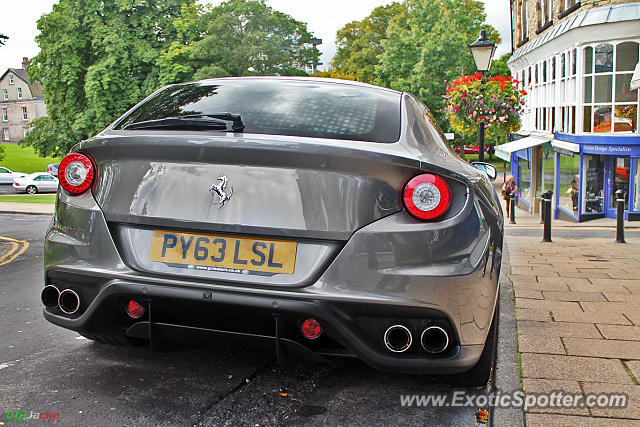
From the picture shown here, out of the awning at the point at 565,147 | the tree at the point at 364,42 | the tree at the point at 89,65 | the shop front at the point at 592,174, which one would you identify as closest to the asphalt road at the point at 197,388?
the shop front at the point at 592,174

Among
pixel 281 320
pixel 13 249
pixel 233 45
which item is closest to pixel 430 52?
pixel 233 45

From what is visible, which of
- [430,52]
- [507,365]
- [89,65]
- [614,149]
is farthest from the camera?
[430,52]

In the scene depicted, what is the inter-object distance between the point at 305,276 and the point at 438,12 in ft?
164

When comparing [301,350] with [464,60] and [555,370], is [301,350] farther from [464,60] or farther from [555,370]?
[464,60]

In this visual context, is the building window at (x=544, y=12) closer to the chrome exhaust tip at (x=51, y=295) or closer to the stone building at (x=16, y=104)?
the chrome exhaust tip at (x=51, y=295)

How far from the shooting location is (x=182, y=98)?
3.55m

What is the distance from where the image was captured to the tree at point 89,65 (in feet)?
123

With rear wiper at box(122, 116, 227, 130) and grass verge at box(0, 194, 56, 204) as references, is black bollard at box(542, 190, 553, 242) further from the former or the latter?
grass verge at box(0, 194, 56, 204)

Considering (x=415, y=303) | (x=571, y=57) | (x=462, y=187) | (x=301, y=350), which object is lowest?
(x=301, y=350)

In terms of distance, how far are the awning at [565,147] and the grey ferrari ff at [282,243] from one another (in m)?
21.7

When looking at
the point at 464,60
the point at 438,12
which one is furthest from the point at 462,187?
the point at 438,12

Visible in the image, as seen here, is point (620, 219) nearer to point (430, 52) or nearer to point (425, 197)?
point (425, 197)

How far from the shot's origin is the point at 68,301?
2.97 m

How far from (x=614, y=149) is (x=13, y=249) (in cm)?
1824
